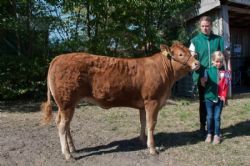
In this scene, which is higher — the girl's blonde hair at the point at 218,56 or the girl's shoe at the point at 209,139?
the girl's blonde hair at the point at 218,56

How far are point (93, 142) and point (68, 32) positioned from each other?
20.9 feet

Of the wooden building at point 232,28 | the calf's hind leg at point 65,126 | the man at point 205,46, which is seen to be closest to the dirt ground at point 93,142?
the calf's hind leg at point 65,126

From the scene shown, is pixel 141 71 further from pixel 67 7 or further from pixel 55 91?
pixel 67 7

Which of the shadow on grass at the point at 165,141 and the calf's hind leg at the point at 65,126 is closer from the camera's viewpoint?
the calf's hind leg at the point at 65,126

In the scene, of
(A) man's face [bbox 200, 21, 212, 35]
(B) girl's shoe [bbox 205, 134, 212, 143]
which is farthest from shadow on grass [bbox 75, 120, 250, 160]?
(A) man's face [bbox 200, 21, 212, 35]

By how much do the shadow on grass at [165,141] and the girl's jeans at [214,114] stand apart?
385 millimetres

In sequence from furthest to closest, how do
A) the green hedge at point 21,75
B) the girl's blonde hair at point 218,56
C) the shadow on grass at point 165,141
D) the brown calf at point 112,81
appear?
the green hedge at point 21,75 < the girl's blonde hair at point 218,56 < the shadow on grass at point 165,141 < the brown calf at point 112,81

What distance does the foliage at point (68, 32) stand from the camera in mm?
12281

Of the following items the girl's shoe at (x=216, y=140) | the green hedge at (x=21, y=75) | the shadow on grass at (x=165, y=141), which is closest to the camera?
the shadow on grass at (x=165, y=141)

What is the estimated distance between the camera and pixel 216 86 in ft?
23.6

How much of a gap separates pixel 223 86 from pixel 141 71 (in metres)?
1.51

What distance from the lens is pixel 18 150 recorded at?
6969 millimetres

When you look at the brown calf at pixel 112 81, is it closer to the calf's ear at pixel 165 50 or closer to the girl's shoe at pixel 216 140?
the calf's ear at pixel 165 50

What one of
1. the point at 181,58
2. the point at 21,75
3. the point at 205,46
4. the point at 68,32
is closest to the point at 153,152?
the point at 181,58
